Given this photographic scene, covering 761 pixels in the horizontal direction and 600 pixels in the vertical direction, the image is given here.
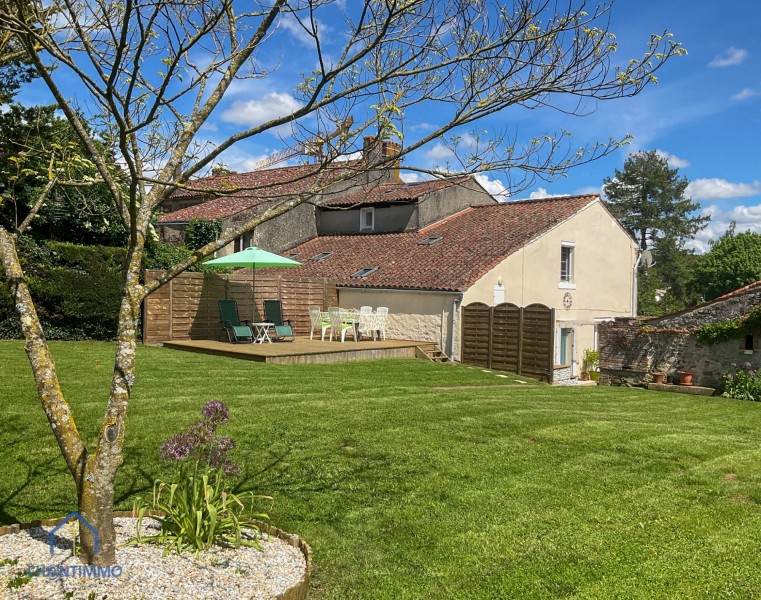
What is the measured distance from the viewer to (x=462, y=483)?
6.63 meters

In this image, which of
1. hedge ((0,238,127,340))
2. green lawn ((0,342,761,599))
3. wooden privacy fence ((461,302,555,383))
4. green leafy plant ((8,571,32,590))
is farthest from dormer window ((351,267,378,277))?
green leafy plant ((8,571,32,590))

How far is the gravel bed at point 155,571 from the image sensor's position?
12.9 ft

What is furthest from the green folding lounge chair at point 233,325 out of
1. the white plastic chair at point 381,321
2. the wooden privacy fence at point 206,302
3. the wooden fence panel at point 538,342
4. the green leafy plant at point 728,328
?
the green leafy plant at point 728,328

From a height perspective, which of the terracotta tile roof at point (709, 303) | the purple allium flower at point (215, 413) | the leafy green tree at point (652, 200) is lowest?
the purple allium flower at point (215, 413)

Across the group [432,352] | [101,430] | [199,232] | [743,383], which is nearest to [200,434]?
[101,430]

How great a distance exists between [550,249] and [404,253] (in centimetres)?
534

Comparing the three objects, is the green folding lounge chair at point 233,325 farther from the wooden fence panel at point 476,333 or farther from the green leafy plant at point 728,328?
the green leafy plant at point 728,328

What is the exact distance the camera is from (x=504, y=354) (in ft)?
68.2

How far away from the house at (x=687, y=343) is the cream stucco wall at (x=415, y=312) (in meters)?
5.01

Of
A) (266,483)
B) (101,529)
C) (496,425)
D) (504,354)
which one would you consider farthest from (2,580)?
(504,354)

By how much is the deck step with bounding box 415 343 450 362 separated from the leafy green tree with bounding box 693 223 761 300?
41.2m

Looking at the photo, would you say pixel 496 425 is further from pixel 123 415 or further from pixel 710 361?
pixel 710 361

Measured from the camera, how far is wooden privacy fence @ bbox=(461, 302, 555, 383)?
1992cm

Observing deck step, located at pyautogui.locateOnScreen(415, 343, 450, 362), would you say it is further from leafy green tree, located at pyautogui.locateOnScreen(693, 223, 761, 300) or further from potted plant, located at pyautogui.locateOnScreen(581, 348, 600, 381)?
leafy green tree, located at pyautogui.locateOnScreen(693, 223, 761, 300)
